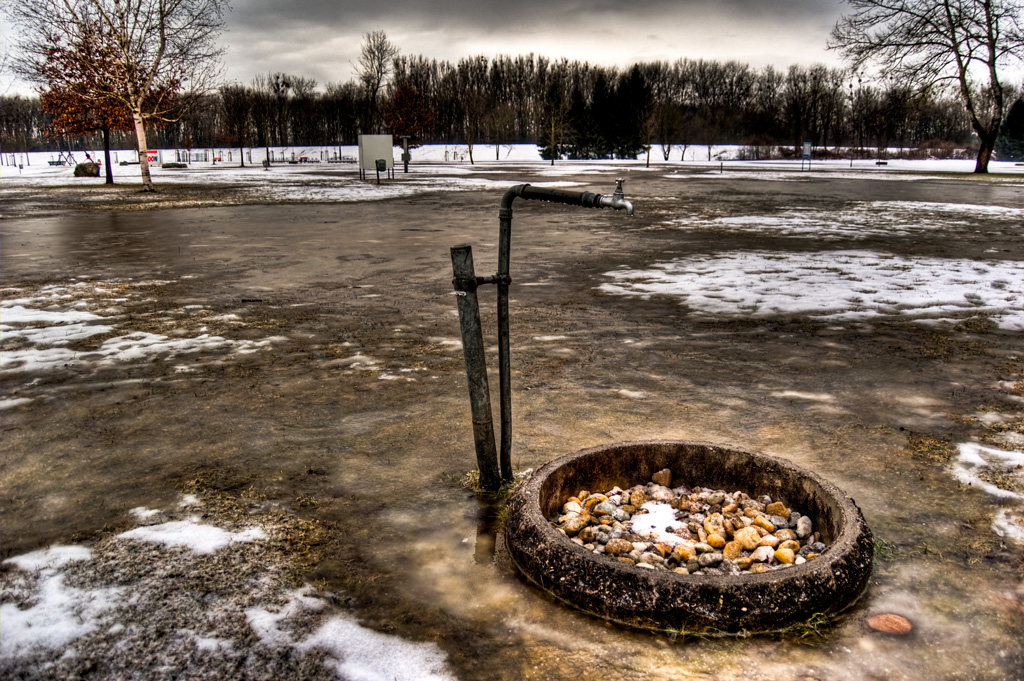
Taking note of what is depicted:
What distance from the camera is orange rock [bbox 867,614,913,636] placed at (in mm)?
2131

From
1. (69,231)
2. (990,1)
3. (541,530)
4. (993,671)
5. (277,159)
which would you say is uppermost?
(990,1)

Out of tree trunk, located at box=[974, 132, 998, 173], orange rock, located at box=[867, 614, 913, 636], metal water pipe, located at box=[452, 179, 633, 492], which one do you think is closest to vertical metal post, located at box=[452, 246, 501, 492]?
metal water pipe, located at box=[452, 179, 633, 492]

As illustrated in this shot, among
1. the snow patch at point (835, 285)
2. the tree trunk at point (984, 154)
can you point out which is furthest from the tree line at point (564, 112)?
the snow patch at point (835, 285)

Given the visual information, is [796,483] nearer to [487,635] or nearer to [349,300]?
[487,635]

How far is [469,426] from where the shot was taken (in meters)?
3.89

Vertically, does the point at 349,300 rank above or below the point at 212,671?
above

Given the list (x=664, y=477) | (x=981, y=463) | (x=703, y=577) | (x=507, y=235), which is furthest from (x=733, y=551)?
(x=981, y=463)

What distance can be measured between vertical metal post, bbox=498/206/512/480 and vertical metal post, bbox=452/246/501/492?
0.24 feet

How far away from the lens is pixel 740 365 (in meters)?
4.93

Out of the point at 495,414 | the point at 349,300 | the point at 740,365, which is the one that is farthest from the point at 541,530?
the point at 349,300

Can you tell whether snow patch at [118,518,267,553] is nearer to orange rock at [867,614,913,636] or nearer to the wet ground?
the wet ground

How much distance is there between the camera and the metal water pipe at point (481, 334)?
9.00ft

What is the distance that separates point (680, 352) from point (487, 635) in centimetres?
352

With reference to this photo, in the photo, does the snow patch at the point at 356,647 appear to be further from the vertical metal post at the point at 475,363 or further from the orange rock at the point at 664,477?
the orange rock at the point at 664,477
